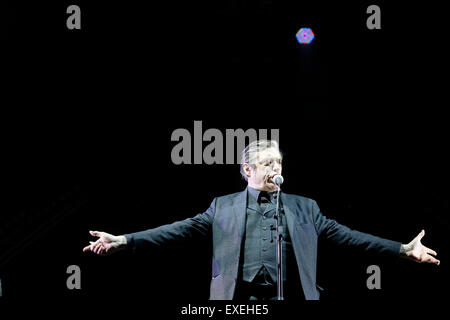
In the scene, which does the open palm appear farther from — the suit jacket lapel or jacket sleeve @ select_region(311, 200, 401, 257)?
the suit jacket lapel

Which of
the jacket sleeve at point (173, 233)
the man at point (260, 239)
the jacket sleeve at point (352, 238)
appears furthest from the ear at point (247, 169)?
the jacket sleeve at point (352, 238)

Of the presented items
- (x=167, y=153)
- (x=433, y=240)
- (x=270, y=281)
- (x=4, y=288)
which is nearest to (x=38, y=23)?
(x=167, y=153)

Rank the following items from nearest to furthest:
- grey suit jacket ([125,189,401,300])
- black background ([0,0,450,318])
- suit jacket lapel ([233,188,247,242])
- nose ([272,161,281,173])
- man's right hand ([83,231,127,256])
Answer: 1. man's right hand ([83,231,127,256])
2. grey suit jacket ([125,189,401,300])
3. suit jacket lapel ([233,188,247,242])
4. nose ([272,161,281,173])
5. black background ([0,0,450,318])

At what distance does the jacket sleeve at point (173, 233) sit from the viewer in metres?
3.17

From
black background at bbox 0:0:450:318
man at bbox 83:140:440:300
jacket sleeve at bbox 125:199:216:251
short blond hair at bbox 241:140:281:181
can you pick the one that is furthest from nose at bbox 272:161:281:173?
black background at bbox 0:0:450:318

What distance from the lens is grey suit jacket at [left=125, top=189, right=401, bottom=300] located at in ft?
10.4

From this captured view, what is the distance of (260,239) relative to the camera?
3.26 m

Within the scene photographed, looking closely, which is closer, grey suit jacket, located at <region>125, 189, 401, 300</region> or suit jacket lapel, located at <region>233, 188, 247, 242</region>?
grey suit jacket, located at <region>125, 189, 401, 300</region>

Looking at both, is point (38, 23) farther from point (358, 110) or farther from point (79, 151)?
point (358, 110)

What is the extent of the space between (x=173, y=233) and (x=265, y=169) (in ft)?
2.45

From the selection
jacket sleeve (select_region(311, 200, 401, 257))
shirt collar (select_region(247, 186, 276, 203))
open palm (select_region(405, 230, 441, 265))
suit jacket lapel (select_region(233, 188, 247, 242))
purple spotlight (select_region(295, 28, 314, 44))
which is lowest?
open palm (select_region(405, 230, 441, 265))

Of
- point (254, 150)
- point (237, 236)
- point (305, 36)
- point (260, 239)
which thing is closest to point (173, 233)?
point (237, 236)

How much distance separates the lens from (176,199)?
410cm
